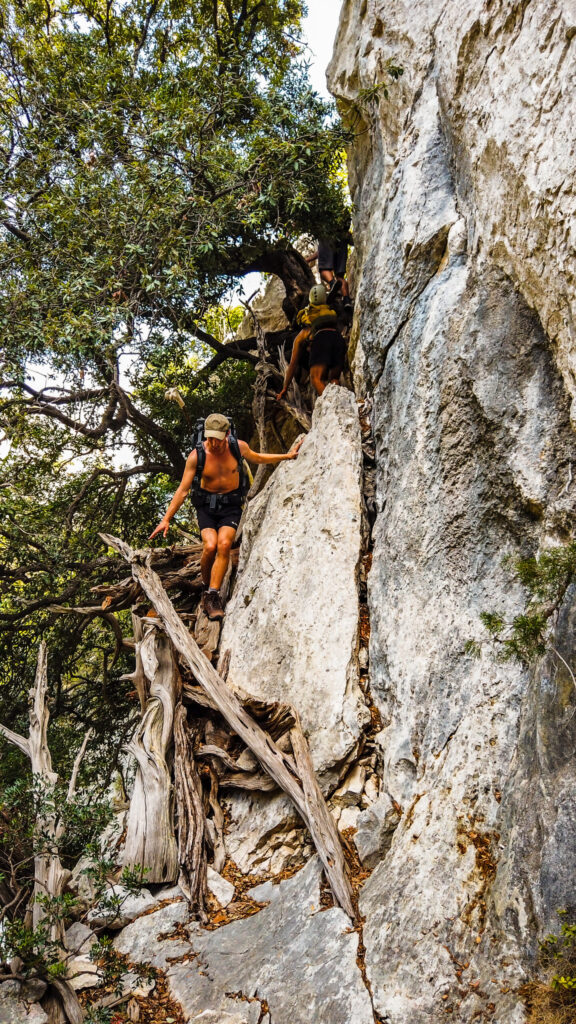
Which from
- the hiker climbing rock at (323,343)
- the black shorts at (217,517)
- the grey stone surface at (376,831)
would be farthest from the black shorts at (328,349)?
the grey stone surface at (376,831)

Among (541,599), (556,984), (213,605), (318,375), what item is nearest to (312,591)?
(213,605)

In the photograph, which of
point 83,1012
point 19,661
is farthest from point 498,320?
point 19,661

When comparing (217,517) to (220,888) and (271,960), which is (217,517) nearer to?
(220,888)

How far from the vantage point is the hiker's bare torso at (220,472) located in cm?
696

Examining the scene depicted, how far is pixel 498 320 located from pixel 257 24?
8905 millimetres

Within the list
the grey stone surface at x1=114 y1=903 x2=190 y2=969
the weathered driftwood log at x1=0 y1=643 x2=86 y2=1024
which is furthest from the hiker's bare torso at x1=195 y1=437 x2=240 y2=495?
the grey stone surface at x1=114 y1=903 x2=190 y2=969

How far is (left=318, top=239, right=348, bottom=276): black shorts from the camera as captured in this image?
31.9 ft

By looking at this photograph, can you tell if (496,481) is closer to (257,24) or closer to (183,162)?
(183,162)

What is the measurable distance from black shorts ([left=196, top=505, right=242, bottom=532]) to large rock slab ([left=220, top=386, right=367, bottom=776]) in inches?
12.8

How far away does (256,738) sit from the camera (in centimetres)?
524

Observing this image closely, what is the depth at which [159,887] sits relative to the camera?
4902mm

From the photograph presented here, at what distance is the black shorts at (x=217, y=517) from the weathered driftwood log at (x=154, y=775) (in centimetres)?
124

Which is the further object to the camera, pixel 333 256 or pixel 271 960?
pixel 333 256

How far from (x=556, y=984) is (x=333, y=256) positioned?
30.1ft
